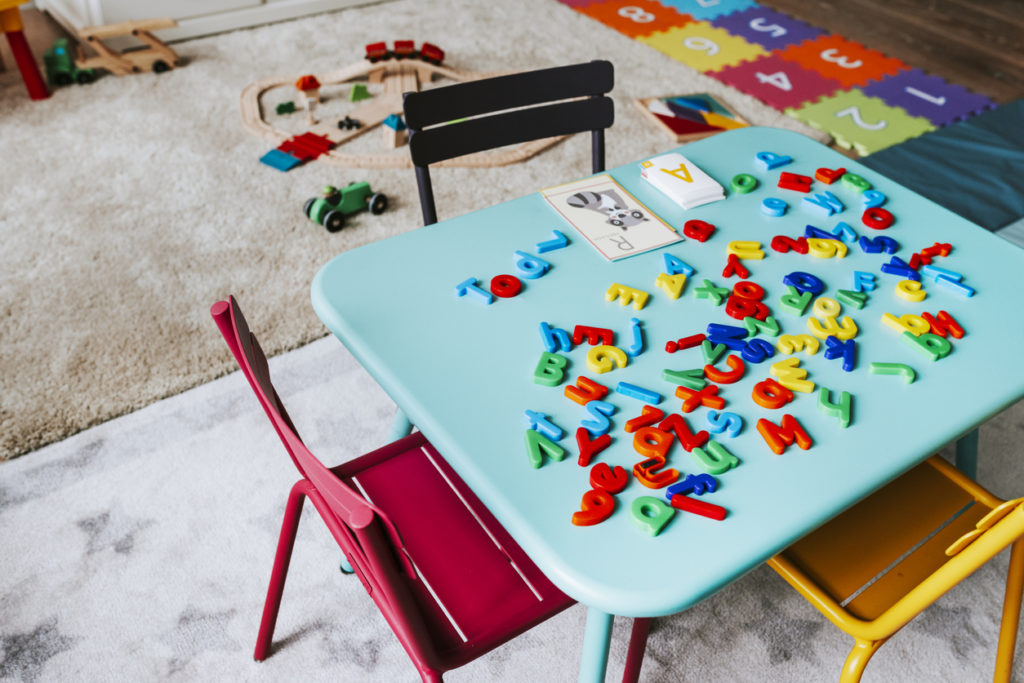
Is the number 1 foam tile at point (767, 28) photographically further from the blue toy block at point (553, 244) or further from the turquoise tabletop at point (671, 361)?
the blue toy block at point (553, 244)

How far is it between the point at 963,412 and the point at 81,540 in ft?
5.07

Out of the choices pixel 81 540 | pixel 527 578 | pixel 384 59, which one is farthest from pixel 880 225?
pixel 384 59

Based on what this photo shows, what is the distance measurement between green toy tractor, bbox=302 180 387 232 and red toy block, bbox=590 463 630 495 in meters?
1.63

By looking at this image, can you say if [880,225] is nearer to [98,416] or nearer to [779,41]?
[98,416]

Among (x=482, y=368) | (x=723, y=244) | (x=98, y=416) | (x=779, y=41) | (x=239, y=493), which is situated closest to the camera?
(x=482, y=368)

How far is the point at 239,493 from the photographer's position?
1594mm

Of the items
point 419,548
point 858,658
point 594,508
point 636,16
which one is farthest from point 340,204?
point 636,16

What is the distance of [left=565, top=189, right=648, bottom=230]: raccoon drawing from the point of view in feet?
4.07

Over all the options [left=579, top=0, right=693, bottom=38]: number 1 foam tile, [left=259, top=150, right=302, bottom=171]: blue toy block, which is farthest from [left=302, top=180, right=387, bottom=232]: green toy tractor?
[left=579, top=0, right=693, bottom=38]: number 1 foam tile

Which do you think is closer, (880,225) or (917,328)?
(917,328)

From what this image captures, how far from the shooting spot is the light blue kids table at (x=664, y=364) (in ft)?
2.62

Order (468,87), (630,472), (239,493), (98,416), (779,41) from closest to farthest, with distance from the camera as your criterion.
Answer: (630,472)
(468,87)
(239,493)
(98,416)
(779,41)

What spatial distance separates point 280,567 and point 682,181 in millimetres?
918

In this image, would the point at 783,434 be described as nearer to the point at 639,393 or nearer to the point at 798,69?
the point at 639,393
